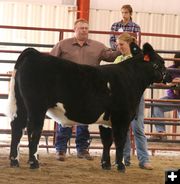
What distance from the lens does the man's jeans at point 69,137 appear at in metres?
7.70

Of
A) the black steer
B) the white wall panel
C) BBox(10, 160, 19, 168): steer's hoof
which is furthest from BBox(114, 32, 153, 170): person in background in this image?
the white wall panel

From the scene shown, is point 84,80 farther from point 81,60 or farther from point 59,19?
point 59,19

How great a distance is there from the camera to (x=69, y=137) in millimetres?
7832

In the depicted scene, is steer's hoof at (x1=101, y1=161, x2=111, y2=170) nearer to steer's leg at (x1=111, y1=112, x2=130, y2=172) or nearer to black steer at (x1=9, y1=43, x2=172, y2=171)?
black steer at (x1=9, y1=43, x2=172, y2=171)

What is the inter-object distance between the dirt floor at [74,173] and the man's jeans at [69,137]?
205 millimetres

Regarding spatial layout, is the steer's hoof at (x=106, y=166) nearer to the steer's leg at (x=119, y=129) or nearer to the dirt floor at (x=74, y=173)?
the dirt floor at (x=74, y=173)

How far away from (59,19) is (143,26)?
2.12 m

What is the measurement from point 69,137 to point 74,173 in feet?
4.93

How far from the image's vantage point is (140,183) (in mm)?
5820

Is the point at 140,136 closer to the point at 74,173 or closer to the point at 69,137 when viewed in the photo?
the point at 74,173

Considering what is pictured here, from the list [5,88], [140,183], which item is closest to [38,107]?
[140,183]

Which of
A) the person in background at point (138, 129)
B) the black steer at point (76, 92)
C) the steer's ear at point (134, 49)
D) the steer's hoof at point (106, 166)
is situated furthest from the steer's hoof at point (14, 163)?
the steer's ear at point (134, 49)

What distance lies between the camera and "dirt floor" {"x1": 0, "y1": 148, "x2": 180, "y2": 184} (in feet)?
18.9

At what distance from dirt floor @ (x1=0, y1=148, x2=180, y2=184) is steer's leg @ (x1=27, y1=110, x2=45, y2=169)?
12cm
